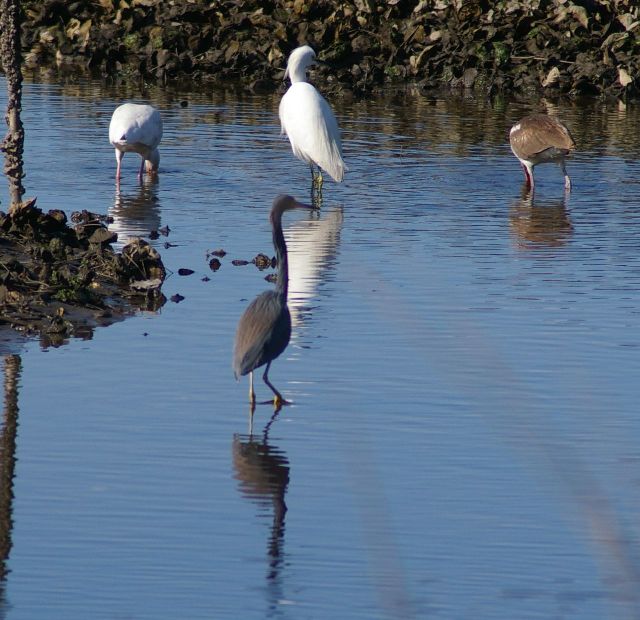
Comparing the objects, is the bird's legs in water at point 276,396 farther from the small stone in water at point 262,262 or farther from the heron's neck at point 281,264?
the small stone in water at point 262,262

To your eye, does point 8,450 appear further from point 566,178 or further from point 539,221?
point 566,178

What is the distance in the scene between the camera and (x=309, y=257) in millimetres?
12188

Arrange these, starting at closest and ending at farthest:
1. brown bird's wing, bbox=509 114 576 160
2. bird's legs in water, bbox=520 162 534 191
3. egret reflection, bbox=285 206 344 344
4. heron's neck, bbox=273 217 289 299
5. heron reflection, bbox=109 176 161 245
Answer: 1. heron's neck, bbox=273 217 289 299
2. egret reflection, bbox=285 206 344 344
3. heron reflection, bbox=109 176 161 245
4. brown bird's wing, bbox=509 114 576 160
5. bird's legs in water, bbox=520 162 534 191

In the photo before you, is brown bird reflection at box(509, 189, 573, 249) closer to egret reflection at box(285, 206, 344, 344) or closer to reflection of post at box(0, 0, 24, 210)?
egret reflection at box(285, 206, 344, 344)

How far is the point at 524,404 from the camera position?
8.13 metres

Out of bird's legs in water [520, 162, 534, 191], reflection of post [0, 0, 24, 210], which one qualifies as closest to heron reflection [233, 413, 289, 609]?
reflection of post [0, 0, 24, 210]

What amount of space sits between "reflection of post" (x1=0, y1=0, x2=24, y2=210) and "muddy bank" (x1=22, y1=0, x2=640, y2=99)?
46.0ft

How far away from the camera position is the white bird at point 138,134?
52.1 feet

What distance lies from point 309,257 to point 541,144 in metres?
4.50

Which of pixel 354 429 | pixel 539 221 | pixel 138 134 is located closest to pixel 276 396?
pixel 354 429

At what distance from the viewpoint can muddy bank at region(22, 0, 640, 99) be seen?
25984 millimetres

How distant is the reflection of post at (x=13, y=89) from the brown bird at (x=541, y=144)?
6.07m

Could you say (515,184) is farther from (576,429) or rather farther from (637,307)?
(576,429)

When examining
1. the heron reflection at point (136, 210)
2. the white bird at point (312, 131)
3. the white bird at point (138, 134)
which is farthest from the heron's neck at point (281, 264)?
the white bird at point (138, 134)
